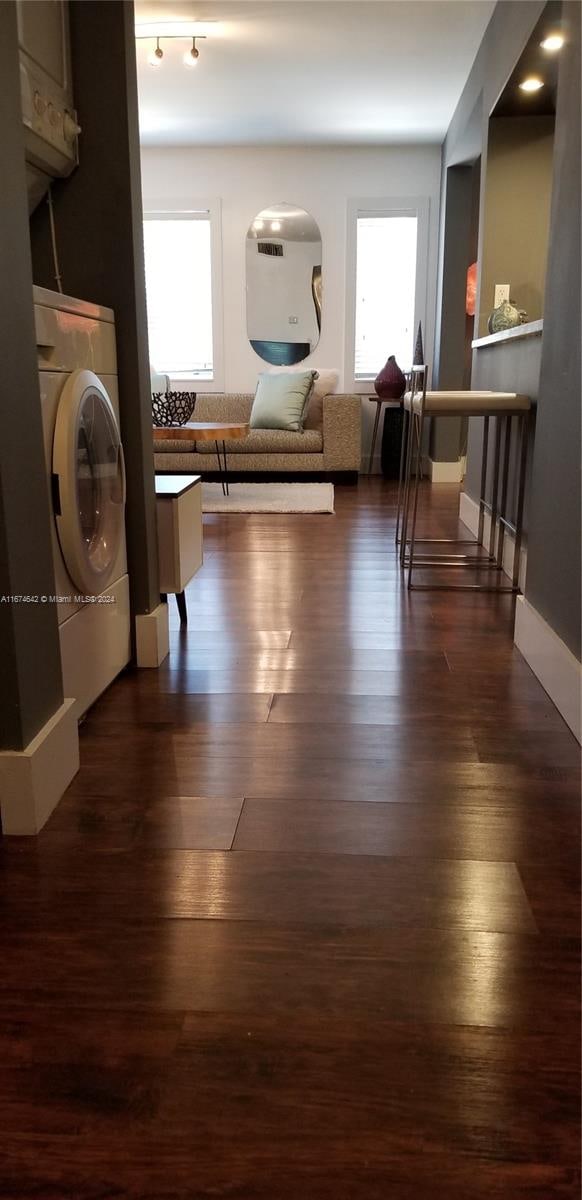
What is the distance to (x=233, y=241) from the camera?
22.1 ft

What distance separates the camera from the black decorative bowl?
16.4 ft

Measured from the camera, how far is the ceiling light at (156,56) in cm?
432

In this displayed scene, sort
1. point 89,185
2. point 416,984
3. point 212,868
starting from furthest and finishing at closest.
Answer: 1. point 89,185
2. point 212,868
3. point 416,984

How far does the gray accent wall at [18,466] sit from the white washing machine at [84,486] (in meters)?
0.14

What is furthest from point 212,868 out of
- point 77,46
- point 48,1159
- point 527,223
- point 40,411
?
point 527,223

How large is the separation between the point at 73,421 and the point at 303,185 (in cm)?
570

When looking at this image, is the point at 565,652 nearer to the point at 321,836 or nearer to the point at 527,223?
the point at 321,836

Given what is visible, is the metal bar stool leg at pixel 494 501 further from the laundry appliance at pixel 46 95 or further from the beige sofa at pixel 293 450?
the beige sofa at pixel 293 450

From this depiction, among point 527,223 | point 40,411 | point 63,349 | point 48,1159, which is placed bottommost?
point 48,1159

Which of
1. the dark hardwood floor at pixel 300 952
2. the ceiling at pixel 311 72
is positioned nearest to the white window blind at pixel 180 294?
the ceiling at pixel 311 72

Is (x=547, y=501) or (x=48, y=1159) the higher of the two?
(x=547, y=501)

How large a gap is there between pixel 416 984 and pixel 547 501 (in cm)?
140

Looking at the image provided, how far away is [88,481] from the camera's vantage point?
6.10ft

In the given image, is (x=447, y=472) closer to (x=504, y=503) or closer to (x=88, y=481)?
(x=504, y=503)
